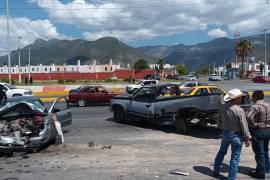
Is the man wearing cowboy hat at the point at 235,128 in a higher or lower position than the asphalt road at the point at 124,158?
higher

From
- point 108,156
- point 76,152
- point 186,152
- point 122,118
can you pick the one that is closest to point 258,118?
point 186,152

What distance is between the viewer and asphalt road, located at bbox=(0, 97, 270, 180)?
784 cm

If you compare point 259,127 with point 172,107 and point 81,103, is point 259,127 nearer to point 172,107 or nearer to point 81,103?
point 172,107

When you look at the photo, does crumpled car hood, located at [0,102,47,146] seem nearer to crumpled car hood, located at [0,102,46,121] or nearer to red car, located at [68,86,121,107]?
crumpled car hood, located at [0,102,46,121]

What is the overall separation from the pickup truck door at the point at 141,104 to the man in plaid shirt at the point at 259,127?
22.9 ft

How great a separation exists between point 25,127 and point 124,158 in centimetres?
298

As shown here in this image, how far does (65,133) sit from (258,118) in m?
8.21

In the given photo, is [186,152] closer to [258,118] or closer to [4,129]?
[258,118]

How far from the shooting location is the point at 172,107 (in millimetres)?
13344

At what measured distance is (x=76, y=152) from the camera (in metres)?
10.1

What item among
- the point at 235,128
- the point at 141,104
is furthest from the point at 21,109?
the point at 235,128

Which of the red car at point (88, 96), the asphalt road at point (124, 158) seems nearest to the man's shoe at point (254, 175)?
the asphalt road at point (124, 158)

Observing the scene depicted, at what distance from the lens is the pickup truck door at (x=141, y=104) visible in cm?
1421

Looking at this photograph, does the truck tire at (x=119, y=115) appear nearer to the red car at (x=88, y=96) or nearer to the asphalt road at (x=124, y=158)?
the asphalt road at (x=124, y=158)
